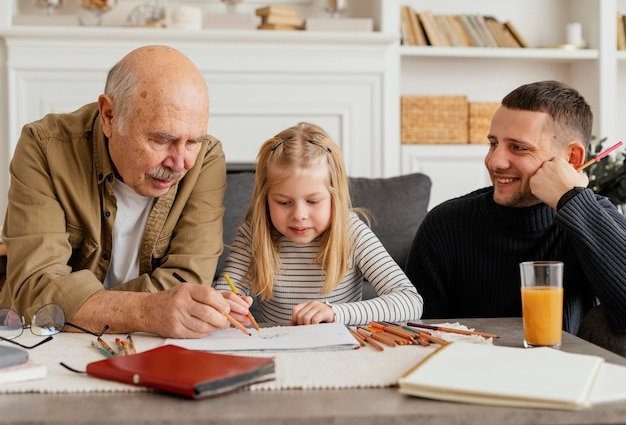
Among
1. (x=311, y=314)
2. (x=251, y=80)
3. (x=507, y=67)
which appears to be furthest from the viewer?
(x=507, y=67)

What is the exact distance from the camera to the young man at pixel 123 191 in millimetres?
1812

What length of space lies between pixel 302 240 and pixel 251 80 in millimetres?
1979

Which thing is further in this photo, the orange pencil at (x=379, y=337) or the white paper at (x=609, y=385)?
the orange pencil at (x=379, y=337)

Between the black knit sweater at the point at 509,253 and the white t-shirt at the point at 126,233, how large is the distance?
74cm

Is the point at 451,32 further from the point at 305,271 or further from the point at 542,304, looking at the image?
the point at 542,304

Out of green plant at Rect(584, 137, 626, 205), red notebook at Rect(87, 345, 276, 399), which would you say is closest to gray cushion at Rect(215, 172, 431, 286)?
green plant at Rect(584, 137, 626, 205)

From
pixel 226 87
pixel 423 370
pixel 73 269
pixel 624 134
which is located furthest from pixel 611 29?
pixel 423 370

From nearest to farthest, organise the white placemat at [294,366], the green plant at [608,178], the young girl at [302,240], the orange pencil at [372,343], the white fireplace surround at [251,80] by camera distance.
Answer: the white placemat at [294,366], the orange pencil at [372,343], the young girl at [302,240], the green plant at [608,178], the white fireplace surround at [251,80]

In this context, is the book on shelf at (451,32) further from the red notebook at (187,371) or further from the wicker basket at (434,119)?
the red notebook at (187,371)

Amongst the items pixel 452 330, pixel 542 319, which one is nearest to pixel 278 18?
pixel 452 330

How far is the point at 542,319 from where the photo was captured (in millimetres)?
1364

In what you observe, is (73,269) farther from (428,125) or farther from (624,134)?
(624,134)

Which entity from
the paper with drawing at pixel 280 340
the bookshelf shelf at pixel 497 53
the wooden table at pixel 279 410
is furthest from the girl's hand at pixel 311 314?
the bookshelf shelf at pixel 497 53

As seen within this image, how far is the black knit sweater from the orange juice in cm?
35
